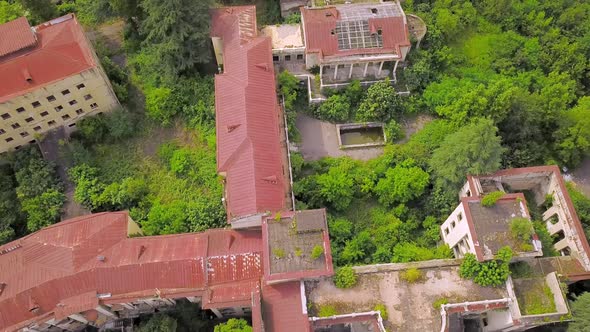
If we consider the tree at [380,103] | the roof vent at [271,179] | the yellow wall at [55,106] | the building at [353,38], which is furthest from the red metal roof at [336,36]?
the yellow wall at [55,106]

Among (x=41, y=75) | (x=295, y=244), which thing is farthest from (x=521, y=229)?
(x=41, y=75)

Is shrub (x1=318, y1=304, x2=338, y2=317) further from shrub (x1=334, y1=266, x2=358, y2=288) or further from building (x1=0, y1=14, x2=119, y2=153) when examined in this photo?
building (x1=0, y1=14, x2=119, y2=153)

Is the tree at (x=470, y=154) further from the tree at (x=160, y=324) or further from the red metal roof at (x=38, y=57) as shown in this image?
the red metal roof at (x=38, y=57)

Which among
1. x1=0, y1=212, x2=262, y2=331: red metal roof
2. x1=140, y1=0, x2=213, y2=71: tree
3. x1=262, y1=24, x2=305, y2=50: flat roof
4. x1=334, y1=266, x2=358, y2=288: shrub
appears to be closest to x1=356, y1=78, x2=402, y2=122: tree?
x1=262, y1=24, x2=305, y2=50: flat roof

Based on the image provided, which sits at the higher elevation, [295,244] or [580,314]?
[295,244]

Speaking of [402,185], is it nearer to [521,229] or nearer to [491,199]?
[491,199]

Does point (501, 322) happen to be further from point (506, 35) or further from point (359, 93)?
point (506, 35)

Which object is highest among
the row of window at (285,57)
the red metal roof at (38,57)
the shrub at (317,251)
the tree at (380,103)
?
the row of window at (285,57)

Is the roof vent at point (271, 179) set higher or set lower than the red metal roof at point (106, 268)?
higher
